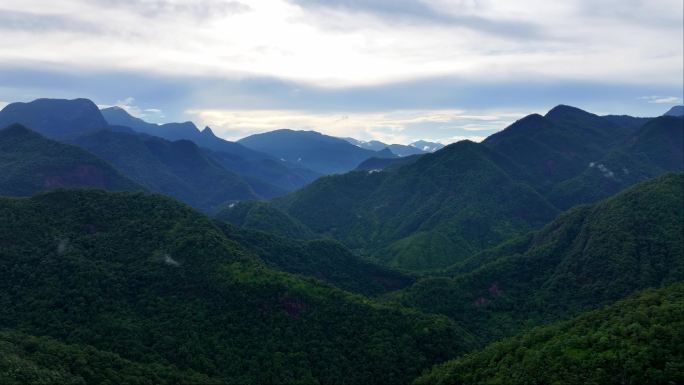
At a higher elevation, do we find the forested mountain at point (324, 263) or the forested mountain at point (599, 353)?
the forested mountain at point (599, 353)

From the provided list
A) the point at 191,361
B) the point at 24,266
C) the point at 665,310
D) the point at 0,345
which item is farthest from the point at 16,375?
the point at 665,310

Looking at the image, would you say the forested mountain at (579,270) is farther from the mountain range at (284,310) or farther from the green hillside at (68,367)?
the green hillside at (68,367)

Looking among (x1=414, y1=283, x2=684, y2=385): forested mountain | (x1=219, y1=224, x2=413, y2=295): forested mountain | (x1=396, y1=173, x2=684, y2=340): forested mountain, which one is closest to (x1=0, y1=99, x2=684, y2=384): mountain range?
(x1=414, y1=283, x2=684, y2=385): forested mountain

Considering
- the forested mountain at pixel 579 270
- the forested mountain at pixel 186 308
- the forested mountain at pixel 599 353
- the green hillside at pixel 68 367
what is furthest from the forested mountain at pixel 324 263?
the forested mountain at pixel 599 353

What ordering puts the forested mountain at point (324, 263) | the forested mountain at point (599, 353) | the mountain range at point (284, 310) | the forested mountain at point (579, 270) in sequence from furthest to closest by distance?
the forested mountain at point (324, 263) < the forested mountain at point (579, 270) < the mountain range at point (284, 310) < the forested mountain at point (599, 353)

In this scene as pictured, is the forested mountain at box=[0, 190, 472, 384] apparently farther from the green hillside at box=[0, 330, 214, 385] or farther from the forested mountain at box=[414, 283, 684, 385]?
the forested mountain at box=[414, 283, 684, 385]

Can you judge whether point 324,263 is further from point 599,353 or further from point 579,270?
point 599,353
